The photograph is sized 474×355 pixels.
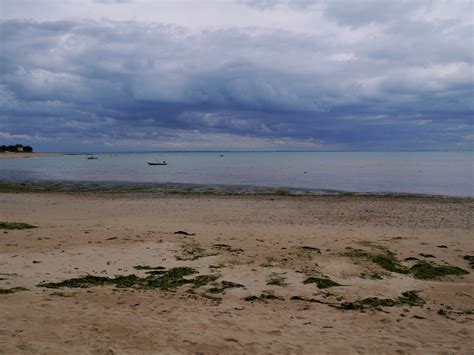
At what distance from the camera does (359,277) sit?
1147cm

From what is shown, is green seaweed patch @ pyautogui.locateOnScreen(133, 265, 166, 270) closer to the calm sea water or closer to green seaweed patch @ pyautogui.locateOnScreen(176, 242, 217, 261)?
green seaweed patch @ pyautogui.locateOnScreen(176, 242, 217, 261)

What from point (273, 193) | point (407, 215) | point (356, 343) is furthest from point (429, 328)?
point (273, 193)

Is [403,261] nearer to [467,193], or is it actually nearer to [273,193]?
[273,193]

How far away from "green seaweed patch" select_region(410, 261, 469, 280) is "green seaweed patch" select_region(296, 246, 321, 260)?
10.4 feet

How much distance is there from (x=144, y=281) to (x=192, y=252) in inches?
128

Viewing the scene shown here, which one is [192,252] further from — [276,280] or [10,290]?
[10,290]

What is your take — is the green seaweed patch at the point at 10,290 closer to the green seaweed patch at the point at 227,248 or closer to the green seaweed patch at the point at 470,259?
the green seaweed patch at the point at 227,248

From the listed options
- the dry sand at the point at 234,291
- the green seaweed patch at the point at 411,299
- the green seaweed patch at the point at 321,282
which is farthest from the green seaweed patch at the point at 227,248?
the green seaweed patch at the point at 411,299

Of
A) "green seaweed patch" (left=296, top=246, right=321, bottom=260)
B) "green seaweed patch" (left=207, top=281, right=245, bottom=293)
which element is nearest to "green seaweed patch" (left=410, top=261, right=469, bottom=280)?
"green seaweed patch" (left=296, top=246, right=321, bottom=260)

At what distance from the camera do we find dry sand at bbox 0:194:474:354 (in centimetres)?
691

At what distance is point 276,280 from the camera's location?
35.3 ft

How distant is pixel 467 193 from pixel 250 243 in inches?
1299

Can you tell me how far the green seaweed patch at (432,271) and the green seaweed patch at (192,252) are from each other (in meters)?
6.66

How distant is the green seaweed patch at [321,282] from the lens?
10480 mm
